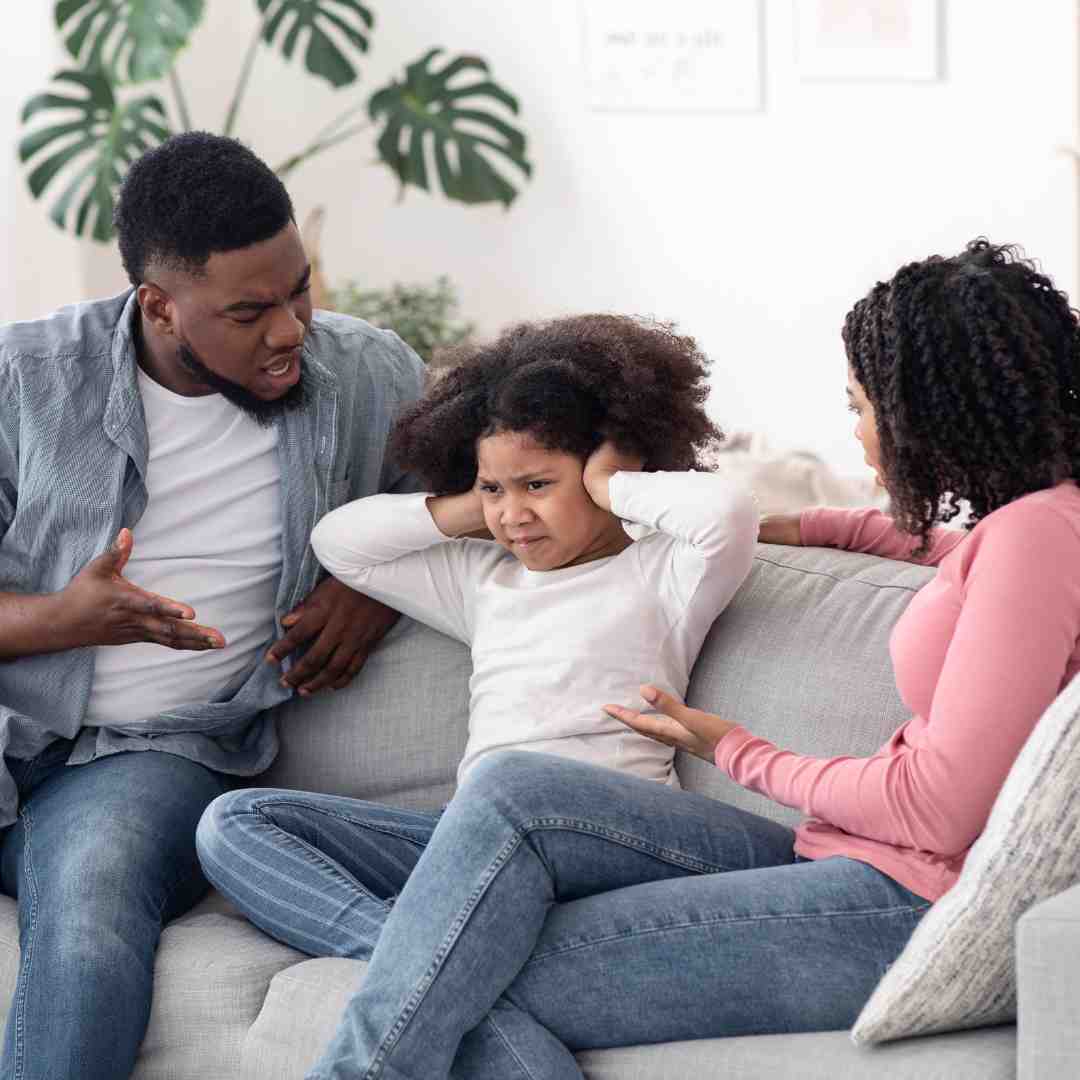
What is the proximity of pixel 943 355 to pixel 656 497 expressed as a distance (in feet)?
1.30

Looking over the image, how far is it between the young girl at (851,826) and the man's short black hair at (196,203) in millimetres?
753

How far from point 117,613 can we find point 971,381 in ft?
3.25

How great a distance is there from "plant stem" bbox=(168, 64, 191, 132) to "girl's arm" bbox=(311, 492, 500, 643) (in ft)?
7.75

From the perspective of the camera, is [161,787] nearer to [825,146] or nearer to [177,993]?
[177,993]

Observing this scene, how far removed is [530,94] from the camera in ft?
14.6

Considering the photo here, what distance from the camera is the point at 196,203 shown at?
190 centimetres

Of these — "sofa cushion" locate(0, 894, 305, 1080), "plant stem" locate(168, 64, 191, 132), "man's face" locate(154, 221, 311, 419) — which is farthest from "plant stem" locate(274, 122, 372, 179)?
"sofa cushion" locate(0, 894, 305, 1080)

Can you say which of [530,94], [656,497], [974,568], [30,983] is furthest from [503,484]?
[530,94]

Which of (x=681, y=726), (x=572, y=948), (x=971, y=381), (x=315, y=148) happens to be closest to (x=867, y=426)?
(x=971, y=381)

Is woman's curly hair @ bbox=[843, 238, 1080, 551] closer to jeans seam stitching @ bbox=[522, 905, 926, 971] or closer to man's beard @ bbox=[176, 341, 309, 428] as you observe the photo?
jeans seam stitching @ bbox=[522, 905, 926, 971]

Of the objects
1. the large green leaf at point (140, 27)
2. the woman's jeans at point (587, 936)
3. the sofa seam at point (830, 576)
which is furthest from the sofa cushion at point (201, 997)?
the large green leaf at point (140, 27)

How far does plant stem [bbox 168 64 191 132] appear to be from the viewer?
165 inches

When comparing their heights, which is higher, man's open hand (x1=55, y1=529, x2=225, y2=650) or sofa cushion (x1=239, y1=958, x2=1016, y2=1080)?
man's open hand (x1=55, y1=529, x2=225, y2=650)

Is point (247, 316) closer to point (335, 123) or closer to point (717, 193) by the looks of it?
point (717, 193)
